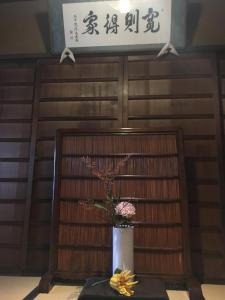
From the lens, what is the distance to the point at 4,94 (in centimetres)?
Answer: 234

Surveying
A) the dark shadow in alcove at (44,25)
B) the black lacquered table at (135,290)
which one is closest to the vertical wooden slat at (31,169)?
the dark shadow in alcove at (44,25)

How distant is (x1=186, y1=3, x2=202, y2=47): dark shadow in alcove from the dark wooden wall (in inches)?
8.3

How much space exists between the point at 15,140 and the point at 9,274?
102 cm

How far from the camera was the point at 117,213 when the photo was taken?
1561 mm

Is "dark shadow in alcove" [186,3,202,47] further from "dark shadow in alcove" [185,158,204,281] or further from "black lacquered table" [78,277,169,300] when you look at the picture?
"black lacquered table" [78,277,169,300]

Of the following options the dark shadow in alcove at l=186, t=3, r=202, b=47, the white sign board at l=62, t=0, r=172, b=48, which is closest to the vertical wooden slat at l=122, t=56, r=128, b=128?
the white sign board at l=62, t=0, r=172, b=48

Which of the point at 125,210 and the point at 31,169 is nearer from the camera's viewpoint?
the point at 125,210

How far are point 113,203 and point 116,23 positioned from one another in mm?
1414

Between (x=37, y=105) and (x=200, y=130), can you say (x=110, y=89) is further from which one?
(x=200, y=130)

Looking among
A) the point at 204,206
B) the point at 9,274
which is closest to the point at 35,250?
the point at 9,274

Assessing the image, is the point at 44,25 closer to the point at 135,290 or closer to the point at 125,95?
the point at 125,95

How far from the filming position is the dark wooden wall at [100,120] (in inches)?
80.0

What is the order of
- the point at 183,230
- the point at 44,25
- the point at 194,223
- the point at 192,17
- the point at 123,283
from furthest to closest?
the point at 44,25, the point at 192,17, the point at 194,223, the point at 183,230, the point at 123,283

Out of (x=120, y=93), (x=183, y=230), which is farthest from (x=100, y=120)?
(x=183, y=230)
